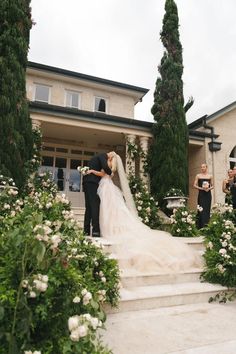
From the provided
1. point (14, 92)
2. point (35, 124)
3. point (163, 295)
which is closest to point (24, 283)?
point (163, 295)

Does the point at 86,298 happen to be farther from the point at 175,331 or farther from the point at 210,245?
the point at 210,245

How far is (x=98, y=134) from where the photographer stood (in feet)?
37.5

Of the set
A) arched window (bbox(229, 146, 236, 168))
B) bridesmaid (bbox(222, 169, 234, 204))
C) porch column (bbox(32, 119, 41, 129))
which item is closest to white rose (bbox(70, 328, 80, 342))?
bridesmaid (bbox(222, 169, 234, 204))

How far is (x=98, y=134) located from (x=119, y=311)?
8880 millimetres

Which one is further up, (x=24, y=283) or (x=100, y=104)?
(x=100, y=104)

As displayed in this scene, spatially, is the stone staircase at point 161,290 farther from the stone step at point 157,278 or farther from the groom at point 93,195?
the groom at point 93,195

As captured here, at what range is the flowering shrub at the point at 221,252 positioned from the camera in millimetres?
3986

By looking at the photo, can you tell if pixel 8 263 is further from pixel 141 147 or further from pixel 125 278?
pixel 141 147

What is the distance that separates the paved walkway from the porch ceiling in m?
8.10

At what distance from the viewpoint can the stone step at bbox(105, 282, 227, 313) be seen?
10.8ft

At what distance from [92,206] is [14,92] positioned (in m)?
4.42

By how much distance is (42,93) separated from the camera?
13.8 m

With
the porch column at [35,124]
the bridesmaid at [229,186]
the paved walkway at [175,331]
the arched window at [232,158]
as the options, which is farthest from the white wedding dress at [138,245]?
the arched window at [232,158]

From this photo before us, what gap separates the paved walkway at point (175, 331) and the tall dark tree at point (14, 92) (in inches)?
211
